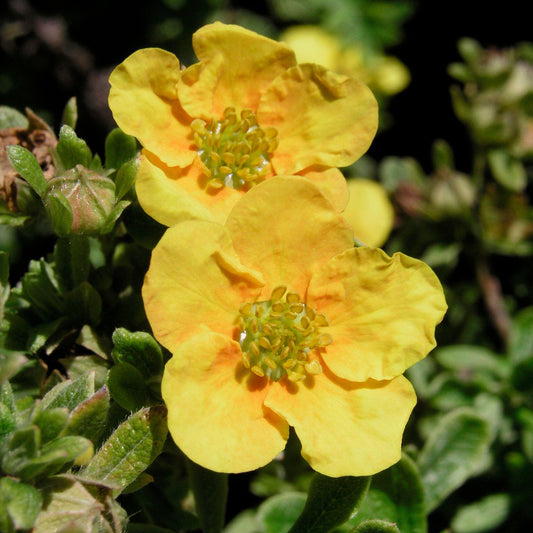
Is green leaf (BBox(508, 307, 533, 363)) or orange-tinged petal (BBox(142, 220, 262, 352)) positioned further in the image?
green leaf (BBox(508, 307, 533, 363))

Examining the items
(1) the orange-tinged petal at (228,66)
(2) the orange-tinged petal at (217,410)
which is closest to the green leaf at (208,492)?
(2) the orange-tinged petal at (217,410)

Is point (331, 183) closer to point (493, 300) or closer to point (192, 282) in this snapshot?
point (192, 282)

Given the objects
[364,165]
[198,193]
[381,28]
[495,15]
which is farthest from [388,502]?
[495,15]

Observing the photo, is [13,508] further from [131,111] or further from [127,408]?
[131,111]

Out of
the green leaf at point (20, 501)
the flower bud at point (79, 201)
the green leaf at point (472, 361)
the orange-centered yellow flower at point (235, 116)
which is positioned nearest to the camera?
the green leaf at point (20, 501)

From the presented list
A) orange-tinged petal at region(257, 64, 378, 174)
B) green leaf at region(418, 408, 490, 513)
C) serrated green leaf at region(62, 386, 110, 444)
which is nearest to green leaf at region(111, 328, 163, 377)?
serrated green leaf at region(62, 386, 110, 444)

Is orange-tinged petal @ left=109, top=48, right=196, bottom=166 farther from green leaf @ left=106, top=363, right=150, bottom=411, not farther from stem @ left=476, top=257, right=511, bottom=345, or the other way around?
stem @ left=476, top=257, right=511, bottom=345

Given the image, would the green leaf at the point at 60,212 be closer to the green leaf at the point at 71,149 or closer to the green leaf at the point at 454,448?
the green leaf at the point at 71,149
